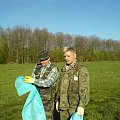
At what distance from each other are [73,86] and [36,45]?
253 feet

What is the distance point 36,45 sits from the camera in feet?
267

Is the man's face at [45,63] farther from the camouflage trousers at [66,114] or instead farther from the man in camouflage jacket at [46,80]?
the camouflage trousers at [66,114]

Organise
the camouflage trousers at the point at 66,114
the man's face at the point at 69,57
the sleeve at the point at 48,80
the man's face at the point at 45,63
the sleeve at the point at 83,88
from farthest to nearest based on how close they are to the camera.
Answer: the man's face at the point at 45,63
the sleeve at the point at 48,80
the camouflage trousers at the point at 66,114
the man's face at the point at 69,57
the sleeve at the point at 83,88

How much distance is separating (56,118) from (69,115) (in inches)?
106

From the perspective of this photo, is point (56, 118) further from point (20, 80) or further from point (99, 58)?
point (99, 58)

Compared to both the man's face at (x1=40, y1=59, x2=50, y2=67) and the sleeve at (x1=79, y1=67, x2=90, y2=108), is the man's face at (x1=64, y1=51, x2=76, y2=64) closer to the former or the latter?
the sleeve at (x1=79, y1=67, x2=90, y2=108)

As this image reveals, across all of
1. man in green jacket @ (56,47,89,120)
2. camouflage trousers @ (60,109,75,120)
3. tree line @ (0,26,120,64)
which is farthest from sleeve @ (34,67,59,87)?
tree line @ (0,26,120,64)

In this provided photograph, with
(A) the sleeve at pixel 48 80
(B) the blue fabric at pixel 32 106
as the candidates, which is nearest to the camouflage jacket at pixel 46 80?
(A) the sleeve at pixel 48 80

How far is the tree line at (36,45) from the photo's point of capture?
70.8 metres

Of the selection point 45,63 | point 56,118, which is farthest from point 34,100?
point 56,118

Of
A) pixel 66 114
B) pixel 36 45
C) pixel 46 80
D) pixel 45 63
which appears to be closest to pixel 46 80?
pixel 46 80

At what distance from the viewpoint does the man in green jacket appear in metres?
4.73

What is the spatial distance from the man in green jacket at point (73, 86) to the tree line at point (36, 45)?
5536cm

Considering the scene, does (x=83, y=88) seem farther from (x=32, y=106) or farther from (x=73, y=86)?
(x=32, y=106)
